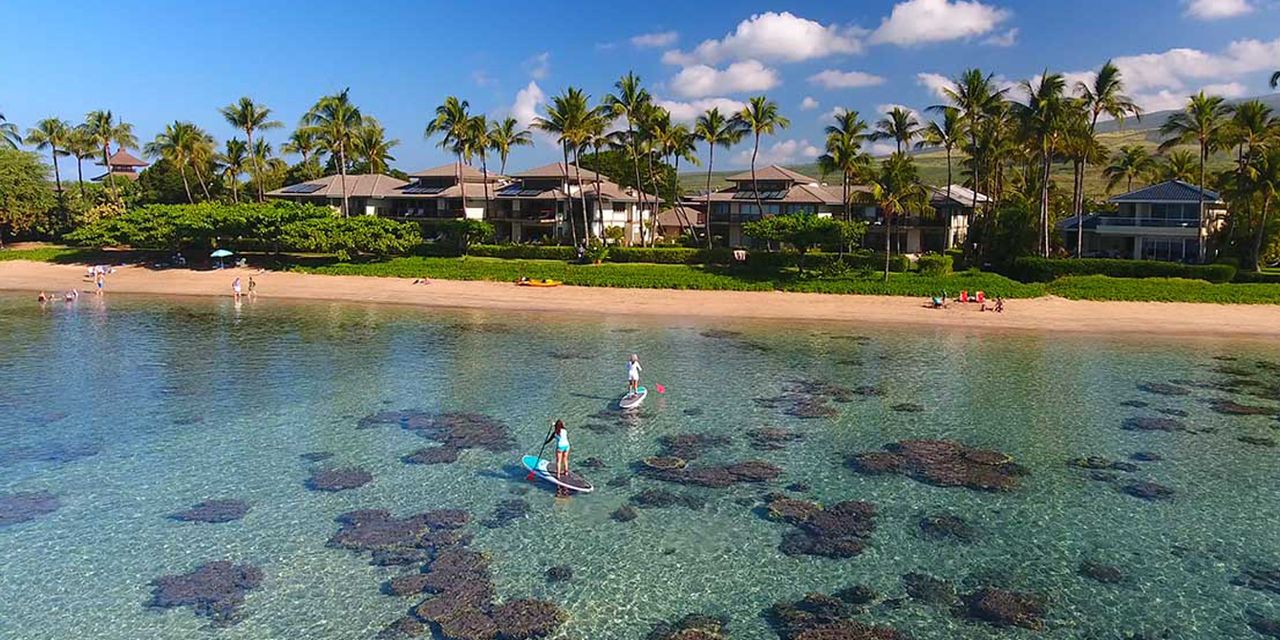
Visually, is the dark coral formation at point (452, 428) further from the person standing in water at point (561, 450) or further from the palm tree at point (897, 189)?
the palm tree at point (897, 189)

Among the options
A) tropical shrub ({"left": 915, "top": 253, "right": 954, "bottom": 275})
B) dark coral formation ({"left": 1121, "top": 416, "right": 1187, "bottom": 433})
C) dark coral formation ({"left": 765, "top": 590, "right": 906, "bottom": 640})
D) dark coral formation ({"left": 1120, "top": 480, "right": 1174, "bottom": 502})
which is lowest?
dark coral formation ({"left": 765, "top": 590, "right": 906, "bottom": 640})

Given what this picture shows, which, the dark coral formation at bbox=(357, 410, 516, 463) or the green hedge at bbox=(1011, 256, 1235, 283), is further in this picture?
the green hedge at bbox=(1011, 256, 1235, 283)

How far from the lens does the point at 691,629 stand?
54.0ft

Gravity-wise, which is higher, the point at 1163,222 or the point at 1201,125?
the point at 1201,125

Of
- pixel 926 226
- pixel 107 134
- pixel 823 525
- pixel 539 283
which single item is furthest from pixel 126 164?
pixel 823 525

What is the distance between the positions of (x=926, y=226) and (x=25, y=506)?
78.2m

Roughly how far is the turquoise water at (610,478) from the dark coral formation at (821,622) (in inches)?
13.9

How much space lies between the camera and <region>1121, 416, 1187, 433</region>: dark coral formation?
31.6 metres

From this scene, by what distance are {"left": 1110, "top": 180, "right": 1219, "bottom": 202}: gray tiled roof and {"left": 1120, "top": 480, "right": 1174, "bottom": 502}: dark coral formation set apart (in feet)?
176

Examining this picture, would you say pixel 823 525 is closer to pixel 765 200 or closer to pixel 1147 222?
pixel 1147 222

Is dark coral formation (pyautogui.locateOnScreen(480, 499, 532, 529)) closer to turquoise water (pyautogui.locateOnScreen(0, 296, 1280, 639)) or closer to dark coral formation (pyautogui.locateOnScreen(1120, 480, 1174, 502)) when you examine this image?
turquoise water (pyautogui.locateOnScreen(0, 296, 1280, 639))

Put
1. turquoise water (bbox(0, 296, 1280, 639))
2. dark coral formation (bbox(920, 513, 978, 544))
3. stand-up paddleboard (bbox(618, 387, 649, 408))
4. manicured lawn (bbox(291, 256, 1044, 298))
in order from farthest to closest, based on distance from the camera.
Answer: manicured lawn (bbox(291, 256, 1044, 298)), stand-up paddleboard (bbox(618, 387, 649, 408)), dark coral formation (bbox(920, 513, 978, 544)), turquoise water (bbox(0, 296, 1280, 639))

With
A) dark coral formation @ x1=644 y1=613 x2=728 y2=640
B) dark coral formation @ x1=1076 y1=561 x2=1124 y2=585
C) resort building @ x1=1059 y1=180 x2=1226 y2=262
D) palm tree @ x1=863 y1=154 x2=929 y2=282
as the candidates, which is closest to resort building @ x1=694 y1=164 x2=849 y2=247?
palm tree @ x1=863 y1=154 x2=929 y2=282

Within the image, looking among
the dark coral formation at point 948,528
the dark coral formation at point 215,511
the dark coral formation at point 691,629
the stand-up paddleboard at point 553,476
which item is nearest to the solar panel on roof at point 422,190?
the stand-up paddleboard at point 553,476
